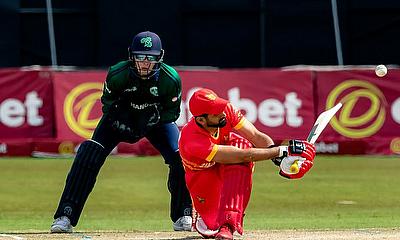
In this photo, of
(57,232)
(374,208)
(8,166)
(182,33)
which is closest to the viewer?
(57,232)

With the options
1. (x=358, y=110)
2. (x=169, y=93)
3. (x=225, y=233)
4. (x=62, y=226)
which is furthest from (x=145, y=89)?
(x=358, y=110)

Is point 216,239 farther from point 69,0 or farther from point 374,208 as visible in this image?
point 69,0

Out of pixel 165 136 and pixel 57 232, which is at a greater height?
pixel 165 136

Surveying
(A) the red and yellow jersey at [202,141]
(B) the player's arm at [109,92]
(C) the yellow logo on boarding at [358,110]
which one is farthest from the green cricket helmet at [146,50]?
(C) the yellow logo on boarding at [358,110]

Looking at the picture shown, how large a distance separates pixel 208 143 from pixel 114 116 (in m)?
1.60

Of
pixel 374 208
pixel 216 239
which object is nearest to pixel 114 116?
Result: pixel 216 239

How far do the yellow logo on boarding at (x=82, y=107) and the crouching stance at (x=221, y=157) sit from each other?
10.1 metres

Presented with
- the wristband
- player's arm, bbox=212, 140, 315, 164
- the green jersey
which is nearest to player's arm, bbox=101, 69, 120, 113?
the green jersey

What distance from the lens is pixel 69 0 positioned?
2452 cm

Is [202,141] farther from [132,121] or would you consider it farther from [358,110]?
[358,110]

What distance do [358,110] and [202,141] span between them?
10.9 meters

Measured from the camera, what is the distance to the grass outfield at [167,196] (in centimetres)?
1213

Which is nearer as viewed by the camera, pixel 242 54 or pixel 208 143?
pixel 208 143

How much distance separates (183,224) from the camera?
10.7 meters
